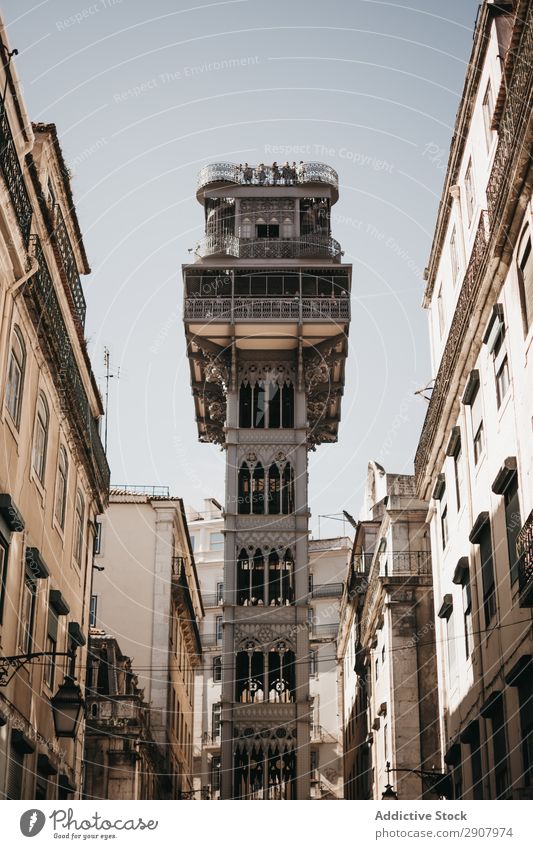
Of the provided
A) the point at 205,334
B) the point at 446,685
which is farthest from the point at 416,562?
the point at 205,334

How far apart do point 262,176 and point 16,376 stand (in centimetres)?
3310

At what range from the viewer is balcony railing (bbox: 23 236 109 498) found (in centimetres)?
2161

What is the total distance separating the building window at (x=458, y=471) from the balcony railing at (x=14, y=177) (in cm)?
950

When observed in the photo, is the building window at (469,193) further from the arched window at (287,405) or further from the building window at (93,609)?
the building window at (93,609)

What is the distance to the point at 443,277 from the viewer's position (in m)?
28.4

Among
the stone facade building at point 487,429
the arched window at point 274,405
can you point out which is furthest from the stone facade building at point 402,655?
the arched window at point 274,405

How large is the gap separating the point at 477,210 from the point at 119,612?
2620 centimetres

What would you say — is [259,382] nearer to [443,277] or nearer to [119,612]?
[119,612]

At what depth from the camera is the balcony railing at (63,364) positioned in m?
21.6

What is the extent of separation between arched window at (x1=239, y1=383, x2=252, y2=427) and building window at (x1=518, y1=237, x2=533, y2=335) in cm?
2978

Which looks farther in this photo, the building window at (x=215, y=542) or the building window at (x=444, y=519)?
the building window at (x=215, y=542)

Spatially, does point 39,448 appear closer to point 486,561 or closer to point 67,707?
point 67,707

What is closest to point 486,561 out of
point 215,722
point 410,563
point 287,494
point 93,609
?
point 410,563

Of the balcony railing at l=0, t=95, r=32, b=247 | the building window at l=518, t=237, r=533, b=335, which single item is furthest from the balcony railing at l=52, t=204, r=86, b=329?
the building window at l=518, t=237, r=533, b=335
